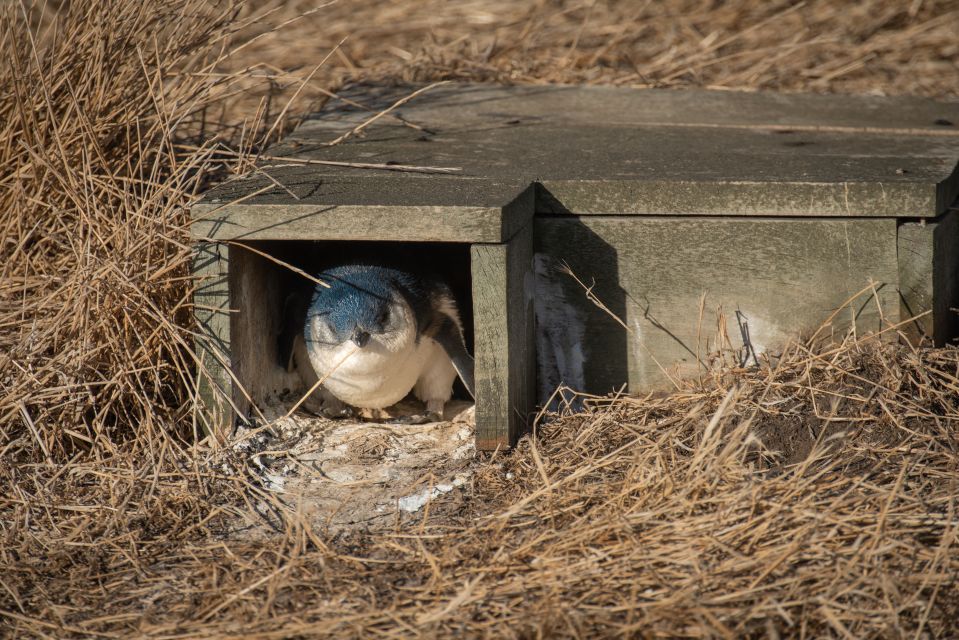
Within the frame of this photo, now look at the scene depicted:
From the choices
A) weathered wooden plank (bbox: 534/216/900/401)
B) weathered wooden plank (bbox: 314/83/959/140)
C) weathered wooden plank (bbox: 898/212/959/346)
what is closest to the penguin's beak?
weathered wooden plank (bbox: 534/216/900/401)

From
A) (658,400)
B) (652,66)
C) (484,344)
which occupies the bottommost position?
(658,400)

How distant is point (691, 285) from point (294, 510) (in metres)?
1.29

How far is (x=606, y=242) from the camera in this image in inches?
122

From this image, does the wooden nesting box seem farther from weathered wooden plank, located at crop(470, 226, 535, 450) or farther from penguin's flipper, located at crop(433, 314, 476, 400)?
penguin's flipper, located at crop(433, 314, 476, 400)

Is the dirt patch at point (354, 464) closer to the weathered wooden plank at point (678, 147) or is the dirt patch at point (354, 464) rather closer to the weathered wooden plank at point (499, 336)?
the weathered wooden plank at point (499, 336)

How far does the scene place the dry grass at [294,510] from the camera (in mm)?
2133

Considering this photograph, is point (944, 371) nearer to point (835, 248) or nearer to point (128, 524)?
point (835, 248)

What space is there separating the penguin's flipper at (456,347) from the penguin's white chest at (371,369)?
0.04m

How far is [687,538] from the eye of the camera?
2281 millimetres

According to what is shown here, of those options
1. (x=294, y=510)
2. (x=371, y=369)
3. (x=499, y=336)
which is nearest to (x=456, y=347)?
(x=371, y=369)

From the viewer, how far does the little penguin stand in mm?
3107

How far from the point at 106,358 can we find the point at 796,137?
7.68ft

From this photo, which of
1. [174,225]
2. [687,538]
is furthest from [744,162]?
[174,225]

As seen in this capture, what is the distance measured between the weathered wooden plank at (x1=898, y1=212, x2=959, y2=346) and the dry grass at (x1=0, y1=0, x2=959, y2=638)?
0.10m
